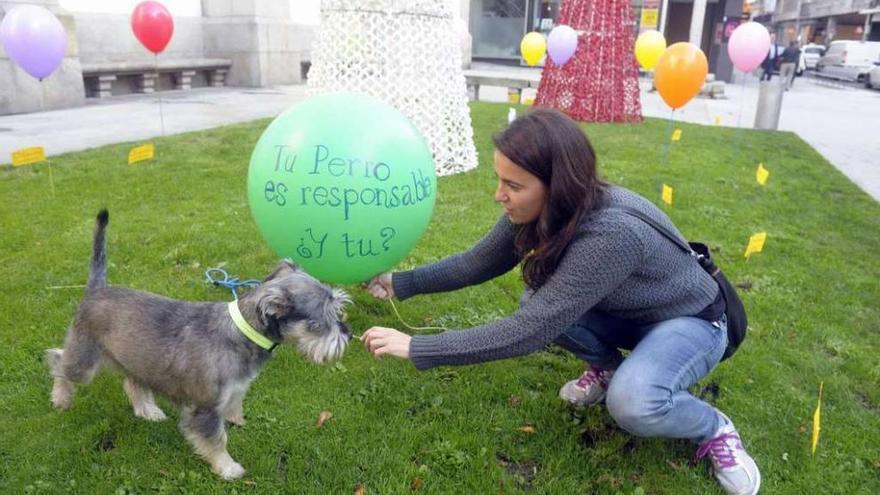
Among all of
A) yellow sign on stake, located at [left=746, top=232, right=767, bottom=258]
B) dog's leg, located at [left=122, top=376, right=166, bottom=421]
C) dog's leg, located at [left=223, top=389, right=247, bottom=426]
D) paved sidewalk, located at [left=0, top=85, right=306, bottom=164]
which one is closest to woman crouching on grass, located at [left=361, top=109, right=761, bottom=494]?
dog's leg, located at [left=223, top=389, right=247, bottom=426]

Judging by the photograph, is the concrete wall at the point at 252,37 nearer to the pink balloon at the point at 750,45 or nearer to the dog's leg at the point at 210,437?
the pink balloon at the point at 750,45

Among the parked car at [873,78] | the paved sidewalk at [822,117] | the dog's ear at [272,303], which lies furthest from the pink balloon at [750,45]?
the parked car at [873,78]

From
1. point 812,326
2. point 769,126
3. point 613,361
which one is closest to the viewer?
point 613,361

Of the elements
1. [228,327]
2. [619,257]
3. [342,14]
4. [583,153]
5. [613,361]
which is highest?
[342,14]

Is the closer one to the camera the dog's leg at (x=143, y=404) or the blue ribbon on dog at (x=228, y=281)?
the dog's leg at (x=143, y=404)

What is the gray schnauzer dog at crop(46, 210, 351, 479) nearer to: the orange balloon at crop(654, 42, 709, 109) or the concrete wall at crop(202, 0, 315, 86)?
the orange balloon at crop(654, 42, 709, 109)

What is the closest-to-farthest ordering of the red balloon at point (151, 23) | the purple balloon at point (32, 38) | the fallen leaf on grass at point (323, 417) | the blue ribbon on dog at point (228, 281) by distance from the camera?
the fallen leaf on grass at point (323, 417), the blue ribbon on dog at point (228, 281), the purple balloon at point (32, 38), the red balloon at point (151, 23)

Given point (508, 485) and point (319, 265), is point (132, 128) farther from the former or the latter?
point (508, 485)

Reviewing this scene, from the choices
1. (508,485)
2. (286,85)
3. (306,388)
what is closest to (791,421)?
(508,485)

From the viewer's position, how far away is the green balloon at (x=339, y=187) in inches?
140

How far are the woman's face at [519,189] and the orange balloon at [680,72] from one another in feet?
24.5

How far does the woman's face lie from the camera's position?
270cm

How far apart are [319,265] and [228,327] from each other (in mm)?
915

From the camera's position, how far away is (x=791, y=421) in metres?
3.61
